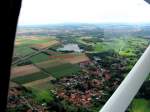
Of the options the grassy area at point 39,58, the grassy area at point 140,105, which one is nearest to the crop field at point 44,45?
the grassy area at point 39,58

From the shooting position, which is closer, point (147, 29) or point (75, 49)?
point (75, 49)

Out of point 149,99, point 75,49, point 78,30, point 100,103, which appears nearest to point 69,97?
point 100,103

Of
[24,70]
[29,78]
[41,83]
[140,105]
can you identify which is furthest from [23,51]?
[140,105]

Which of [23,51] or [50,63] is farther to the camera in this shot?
[50,63]

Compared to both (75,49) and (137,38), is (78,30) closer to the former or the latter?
(75,49)

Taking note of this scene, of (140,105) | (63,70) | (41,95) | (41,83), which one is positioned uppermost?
(63,70)

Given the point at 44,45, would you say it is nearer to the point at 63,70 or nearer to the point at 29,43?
the point at 29,43

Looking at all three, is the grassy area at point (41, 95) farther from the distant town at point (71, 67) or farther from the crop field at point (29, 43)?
the crop field at point (29, 43)
